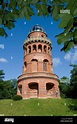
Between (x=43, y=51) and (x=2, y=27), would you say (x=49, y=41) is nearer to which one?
(x=43, y=51)

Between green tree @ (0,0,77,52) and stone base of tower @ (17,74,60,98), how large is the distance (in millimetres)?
33165

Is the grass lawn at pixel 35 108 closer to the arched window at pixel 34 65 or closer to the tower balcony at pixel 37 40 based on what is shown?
the arched window at pixel 34 65

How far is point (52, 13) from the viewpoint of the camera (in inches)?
107

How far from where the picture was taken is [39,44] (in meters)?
41.8

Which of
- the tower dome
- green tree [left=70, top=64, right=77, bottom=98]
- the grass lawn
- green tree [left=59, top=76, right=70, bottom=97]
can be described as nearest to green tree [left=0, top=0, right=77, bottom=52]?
the grass lawn

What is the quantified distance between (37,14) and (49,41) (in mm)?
40167

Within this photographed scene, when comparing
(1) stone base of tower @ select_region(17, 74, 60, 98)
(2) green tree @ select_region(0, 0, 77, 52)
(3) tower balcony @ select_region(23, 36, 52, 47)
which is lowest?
(2) green tree @ select_region(0, 0, 77, 52)

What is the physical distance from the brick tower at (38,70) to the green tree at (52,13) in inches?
1303

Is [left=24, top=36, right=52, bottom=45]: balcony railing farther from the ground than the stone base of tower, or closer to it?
farther from the ground

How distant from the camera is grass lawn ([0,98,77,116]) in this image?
81.9 feet

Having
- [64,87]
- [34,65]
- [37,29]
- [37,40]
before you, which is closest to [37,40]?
[37,40]

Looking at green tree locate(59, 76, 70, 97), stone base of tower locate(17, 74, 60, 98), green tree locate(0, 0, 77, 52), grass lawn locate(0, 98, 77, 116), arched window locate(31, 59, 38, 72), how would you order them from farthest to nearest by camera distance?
green tree locate(59, 76, 70, 97), arched window locate(31, 59, 38, 72), stone base of tower locate(17, 74, 60, 98), grass lawn locate(0, 98, 77, 116), green tree locate(0, 0, 77, 52)

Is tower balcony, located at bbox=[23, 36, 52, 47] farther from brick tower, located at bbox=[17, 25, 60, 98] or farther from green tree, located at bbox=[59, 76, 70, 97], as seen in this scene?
green tree, located at bbox=[59, 76, 70, 97]

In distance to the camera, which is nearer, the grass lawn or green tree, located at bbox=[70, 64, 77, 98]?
the grass lawn
